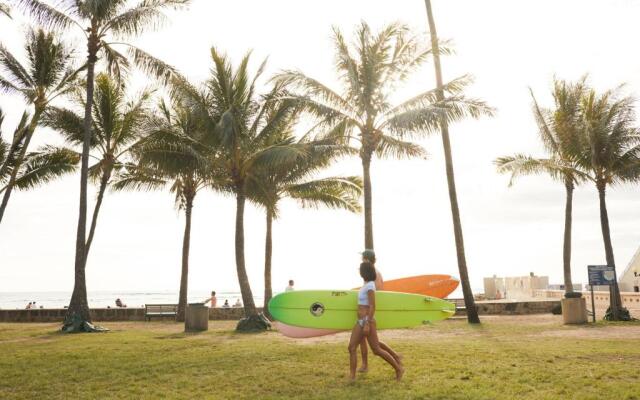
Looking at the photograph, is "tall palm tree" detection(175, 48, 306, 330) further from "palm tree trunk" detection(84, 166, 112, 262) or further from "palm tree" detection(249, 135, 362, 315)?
"palm tree trunk" detection(84, 166, 112, 262)

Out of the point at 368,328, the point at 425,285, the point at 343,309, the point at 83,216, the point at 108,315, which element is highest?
the point at 83,216

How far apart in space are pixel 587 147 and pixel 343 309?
13645 millimetres

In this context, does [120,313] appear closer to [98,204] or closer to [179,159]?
[98,204]

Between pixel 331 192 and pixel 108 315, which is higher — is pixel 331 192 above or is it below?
above

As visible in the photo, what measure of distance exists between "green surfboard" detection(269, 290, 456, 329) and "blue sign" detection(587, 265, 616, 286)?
10.2m

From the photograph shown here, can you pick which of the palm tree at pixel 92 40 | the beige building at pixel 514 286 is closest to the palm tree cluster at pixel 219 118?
the palm tree at pixel 92 40

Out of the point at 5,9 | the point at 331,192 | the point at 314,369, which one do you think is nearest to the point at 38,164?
the point at 5,9

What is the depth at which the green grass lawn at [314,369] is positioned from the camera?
638 centimetres

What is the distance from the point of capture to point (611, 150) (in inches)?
707

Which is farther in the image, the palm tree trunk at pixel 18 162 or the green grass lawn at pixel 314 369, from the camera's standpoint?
the palm tree trunk at pixel 18 162

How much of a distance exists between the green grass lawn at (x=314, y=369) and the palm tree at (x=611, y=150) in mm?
7227

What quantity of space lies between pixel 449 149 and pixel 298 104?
564cm

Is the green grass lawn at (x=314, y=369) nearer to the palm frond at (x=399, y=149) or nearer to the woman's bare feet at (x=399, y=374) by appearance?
the woman's bare feet at (x=399, y=374)

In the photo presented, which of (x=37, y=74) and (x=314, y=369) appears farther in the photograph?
(x=37, y=74)
